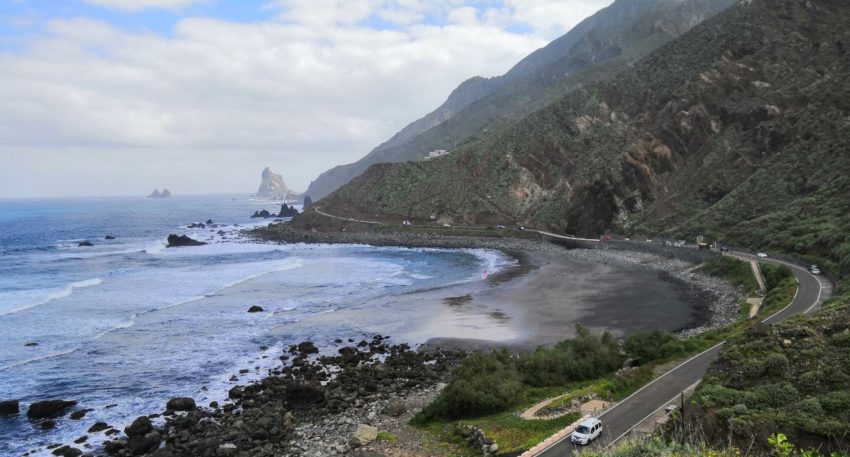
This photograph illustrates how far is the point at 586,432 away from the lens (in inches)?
864

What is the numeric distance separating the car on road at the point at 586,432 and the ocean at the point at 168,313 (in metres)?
23.8

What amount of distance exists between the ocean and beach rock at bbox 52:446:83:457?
127cm

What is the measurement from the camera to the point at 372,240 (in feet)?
414

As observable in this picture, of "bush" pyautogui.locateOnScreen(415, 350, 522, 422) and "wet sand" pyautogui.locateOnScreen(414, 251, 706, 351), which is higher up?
"bush" pyautogui.locateOnScreen(415, 350, 522, 422)

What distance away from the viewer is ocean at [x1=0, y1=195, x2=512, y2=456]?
37.7 meters

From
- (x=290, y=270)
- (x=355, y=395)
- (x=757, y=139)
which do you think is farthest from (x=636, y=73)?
(x=355, y=395)

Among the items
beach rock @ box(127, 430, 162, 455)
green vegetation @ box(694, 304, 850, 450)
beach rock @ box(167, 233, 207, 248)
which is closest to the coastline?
green vegetation @ box(694, 304, 850, 450)

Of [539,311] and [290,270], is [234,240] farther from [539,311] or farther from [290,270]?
[539,311]

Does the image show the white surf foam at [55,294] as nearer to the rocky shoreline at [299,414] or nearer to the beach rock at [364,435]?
the rocky shoreline at [299,414]

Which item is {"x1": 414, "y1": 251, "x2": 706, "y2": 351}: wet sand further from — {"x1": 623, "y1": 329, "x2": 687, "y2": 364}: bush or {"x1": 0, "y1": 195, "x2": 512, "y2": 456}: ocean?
{"x1": 623, "y1": 329, "x2": 687, "y2": 364}: bush

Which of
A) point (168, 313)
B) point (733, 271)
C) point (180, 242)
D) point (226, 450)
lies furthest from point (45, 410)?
point (180, 242)

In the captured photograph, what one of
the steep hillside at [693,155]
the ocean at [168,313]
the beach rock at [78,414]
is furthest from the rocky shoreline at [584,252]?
the beach rock at [78,414]

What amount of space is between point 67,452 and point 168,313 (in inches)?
1237

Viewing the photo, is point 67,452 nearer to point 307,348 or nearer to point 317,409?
point 317,409
